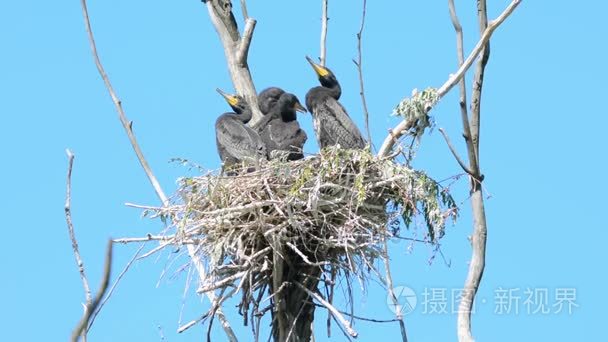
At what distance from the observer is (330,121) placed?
943cm

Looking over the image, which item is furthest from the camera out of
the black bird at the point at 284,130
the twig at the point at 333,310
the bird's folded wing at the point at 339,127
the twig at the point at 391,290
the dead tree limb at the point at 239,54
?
the dead tree limb at the point at 239,54

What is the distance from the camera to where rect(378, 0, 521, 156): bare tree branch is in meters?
7.46

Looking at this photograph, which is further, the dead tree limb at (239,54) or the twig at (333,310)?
the dead tree limb at (239,54)

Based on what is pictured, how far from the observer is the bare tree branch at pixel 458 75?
A: 7.46m

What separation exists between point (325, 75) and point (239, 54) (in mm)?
826

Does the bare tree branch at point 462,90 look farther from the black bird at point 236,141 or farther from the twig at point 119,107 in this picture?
the twig at point 119,107

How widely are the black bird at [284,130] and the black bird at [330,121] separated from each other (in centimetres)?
22

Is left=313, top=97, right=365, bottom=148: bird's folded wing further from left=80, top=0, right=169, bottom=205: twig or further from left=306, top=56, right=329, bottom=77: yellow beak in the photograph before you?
left=80, top=0, right=169, bottom=205: twig

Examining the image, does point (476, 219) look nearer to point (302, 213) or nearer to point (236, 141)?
point (302, 213)

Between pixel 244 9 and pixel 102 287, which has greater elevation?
pixel 244 9

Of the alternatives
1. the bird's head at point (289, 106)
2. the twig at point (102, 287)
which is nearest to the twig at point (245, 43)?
the bird's head at point (289, 106)

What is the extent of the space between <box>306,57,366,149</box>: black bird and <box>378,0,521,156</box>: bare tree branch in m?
1.28

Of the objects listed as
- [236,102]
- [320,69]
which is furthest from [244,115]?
[320,69]

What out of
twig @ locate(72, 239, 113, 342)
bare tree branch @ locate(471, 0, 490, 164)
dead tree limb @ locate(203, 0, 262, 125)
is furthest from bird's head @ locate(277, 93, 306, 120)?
twig @ locate(72, 239, 113, 342)
